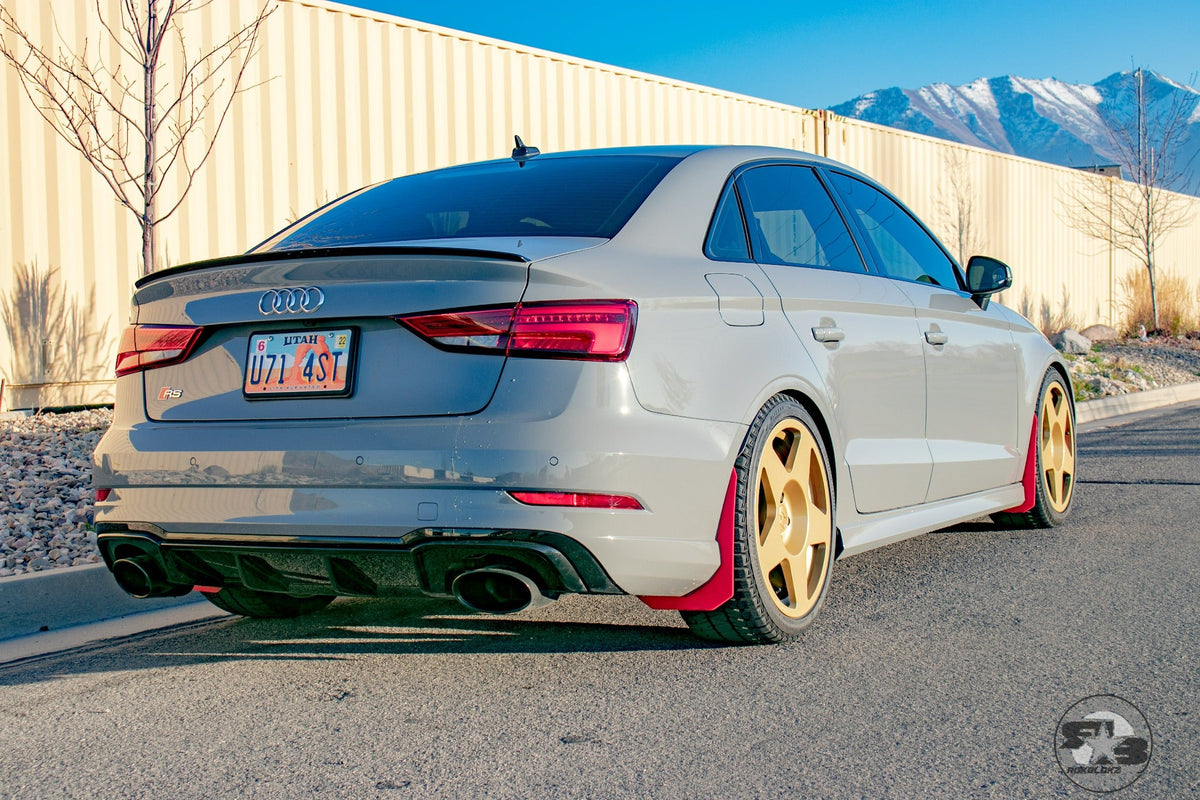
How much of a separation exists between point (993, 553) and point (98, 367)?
266 inches

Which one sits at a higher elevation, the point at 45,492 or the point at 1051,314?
the point at 1051,314

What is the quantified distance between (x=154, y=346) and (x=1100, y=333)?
23.0 m

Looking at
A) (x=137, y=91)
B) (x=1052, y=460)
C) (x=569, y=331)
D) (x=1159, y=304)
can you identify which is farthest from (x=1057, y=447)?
(x=1159, y=304)

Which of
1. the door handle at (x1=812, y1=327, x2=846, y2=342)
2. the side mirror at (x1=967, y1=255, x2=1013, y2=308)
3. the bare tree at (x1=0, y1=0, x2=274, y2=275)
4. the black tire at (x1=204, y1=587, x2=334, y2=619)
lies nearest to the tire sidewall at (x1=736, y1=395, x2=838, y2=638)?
the door handle at (x1=812, y1=327, x2=846, y2=342)

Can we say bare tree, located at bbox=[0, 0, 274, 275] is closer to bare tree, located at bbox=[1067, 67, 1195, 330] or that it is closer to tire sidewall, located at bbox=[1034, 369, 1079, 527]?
tire sidewall, located at bbox=[1034, 369, 1079, 527]

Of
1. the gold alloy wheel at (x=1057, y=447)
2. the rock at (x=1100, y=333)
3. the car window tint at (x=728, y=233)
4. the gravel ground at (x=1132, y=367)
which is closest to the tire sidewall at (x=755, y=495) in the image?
the car window tint at (x=728, y=233)

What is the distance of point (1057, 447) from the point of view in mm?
6191

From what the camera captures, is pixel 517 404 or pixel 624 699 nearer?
pixel 517 404

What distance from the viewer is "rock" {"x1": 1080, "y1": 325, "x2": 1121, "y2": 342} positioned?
23.6m

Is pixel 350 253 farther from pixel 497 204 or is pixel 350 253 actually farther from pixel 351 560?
pixel 351 560

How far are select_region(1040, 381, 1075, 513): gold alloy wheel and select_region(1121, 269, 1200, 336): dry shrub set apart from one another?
21.1 m

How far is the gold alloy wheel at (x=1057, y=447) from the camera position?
6.07 m

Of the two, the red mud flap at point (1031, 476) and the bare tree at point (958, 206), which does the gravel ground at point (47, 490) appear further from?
the bare tree at point (958, 206)
